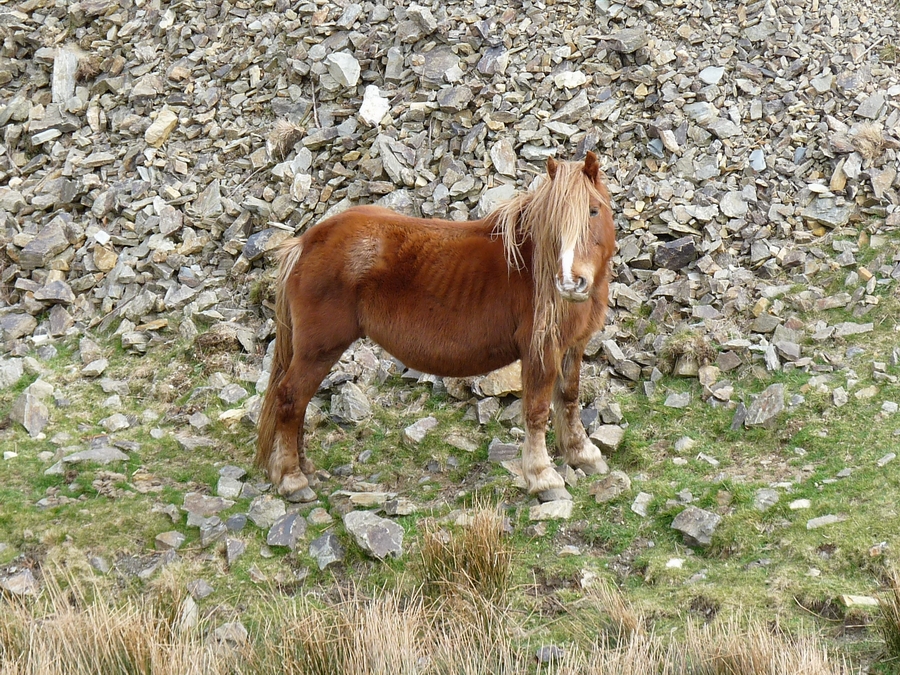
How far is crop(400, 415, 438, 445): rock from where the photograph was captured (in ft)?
23.2

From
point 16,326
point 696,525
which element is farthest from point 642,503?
point 16,326

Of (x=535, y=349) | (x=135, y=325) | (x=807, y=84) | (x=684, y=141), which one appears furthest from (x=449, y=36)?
(x=535, y=349)

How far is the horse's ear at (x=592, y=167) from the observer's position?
5.68m

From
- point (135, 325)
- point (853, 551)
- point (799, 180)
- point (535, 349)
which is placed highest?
point (799, 180)

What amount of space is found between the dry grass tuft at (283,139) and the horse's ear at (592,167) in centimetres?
516

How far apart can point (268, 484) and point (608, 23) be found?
6.82m

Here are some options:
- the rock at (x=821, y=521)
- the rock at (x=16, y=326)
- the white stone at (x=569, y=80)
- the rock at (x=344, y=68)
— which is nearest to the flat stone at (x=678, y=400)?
the rock at (x=821, y=521)

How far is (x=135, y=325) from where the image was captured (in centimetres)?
Result: 895

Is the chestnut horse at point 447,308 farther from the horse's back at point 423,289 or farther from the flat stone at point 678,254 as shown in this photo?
the flat stone at point 678,254

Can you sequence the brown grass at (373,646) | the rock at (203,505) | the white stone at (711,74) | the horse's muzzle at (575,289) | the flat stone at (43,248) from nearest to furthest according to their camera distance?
the brown grass at (373,646)
the horse's muzzle at (575,289)
the rock at (203,505)
the white stone at (711,74)
the flat stone at (43,248)

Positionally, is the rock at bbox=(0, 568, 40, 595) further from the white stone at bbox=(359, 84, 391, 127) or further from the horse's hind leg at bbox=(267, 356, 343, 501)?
the white stone at bbox=(359, 84, 391, 127)

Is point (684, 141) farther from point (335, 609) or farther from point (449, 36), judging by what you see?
point (335, 609)

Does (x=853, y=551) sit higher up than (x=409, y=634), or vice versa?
(x=853, y=551)

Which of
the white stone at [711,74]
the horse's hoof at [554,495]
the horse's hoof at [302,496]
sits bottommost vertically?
the horse's hoof at [302,496]
